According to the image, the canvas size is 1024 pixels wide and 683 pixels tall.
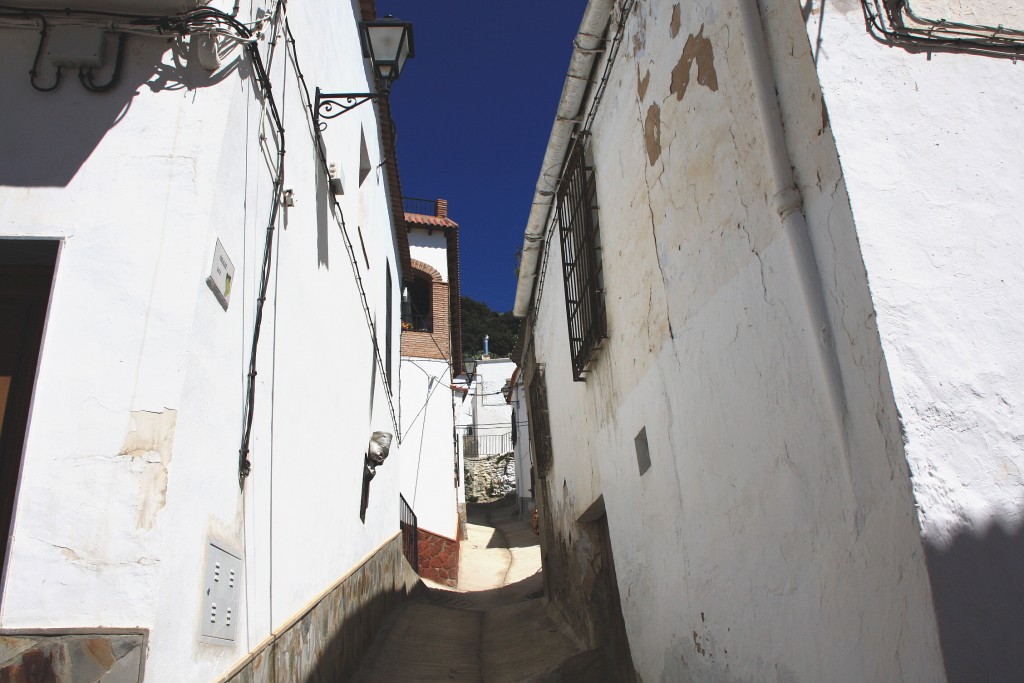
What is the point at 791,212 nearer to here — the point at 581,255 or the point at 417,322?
the point at 581,255

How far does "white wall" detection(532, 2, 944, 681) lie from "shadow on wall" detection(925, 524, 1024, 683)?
0.16ft

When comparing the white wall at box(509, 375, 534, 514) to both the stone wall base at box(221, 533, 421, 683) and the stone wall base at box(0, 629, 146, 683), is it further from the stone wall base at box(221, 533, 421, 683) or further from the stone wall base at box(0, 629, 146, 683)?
the stone wall base at box(0, 629, 146, 683)

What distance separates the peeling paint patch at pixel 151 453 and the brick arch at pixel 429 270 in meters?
14.0

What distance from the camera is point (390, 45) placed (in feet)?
16.0

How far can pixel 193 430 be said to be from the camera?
2.55m

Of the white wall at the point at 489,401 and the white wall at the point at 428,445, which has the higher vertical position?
the white wall at the point at 489,401

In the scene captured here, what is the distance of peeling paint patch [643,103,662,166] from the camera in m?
3.74

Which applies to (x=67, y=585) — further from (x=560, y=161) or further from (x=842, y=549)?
(x=560, y=161)

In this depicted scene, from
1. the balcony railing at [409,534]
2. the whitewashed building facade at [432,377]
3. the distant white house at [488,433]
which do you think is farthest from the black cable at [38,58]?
the distant white house at [488,433]

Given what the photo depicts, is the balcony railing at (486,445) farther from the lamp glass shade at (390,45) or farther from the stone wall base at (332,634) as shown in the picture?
the lamp glass shade at (390,45)

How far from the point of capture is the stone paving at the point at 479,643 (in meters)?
5.37

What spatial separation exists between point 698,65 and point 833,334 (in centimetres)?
158

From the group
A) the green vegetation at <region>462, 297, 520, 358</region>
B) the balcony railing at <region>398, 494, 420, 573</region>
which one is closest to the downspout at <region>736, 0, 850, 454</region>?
the balcony railing at <region>398, 494, 420, 573</region>

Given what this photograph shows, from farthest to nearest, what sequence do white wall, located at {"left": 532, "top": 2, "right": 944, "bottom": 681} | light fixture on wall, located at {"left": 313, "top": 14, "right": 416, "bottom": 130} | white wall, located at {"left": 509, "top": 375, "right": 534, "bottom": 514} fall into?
1. white wall, located at {"left": 509, "top": 375, "right": 534, "bottom": 514}
2. light fixture on wall, located at {"left": 313, "top": 14, "right": 416, "bottom": 130}
3. white wall, located at {"left": 532, "top": 2, "right": 944, "bottom": 681}
